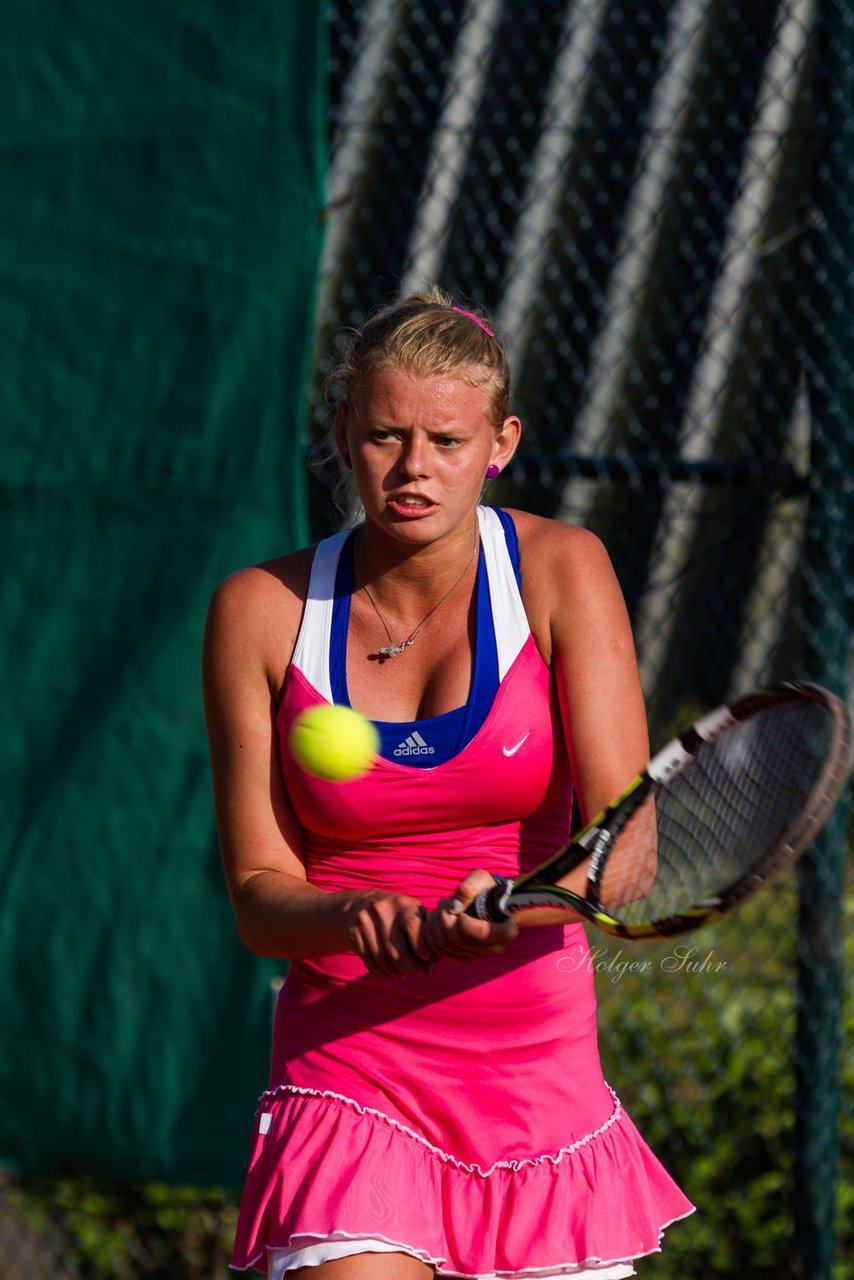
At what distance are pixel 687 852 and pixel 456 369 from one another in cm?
71

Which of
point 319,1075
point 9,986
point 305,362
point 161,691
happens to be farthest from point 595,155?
point 319,1075

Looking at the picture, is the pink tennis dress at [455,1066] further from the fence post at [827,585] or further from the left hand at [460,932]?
the fence post at [827,585]

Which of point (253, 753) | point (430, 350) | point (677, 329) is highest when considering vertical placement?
point (677, 329)

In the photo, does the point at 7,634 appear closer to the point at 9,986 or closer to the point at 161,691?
the point at 161,691

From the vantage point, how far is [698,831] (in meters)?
2.04

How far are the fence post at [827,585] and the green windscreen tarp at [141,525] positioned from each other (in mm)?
1128

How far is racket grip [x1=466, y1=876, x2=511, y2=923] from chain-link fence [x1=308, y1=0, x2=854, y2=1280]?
1.74 meters

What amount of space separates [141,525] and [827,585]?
1514mm

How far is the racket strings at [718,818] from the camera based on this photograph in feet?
6.15

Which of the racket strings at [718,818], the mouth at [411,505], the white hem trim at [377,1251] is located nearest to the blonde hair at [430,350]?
the mouth at [411,505]

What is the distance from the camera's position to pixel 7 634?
343 centimetres

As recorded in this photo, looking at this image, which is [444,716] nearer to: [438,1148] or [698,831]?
[698,831]

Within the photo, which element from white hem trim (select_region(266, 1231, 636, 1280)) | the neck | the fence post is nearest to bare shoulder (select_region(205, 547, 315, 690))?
the neck
